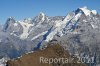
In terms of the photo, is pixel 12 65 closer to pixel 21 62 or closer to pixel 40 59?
pixel 21 62

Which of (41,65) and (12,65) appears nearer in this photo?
(12,65)

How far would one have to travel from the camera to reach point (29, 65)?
189m

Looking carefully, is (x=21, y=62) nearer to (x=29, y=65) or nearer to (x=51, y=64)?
(x=29, y=65)

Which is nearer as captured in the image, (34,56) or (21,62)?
(21,62)

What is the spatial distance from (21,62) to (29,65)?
603 cm

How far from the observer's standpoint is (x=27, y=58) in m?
193

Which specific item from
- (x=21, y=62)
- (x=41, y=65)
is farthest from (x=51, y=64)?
(x=21, y=62)

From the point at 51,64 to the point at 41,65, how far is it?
6.03 meters

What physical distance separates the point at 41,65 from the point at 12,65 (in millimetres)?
21185

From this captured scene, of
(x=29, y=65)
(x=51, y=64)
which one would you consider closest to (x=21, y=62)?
(x=29, y=65)

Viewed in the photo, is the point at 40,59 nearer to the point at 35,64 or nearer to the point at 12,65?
the point at 35,64

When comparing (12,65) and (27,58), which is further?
(27,58)

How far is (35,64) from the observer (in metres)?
194

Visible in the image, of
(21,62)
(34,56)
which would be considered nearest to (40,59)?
(34,56)
